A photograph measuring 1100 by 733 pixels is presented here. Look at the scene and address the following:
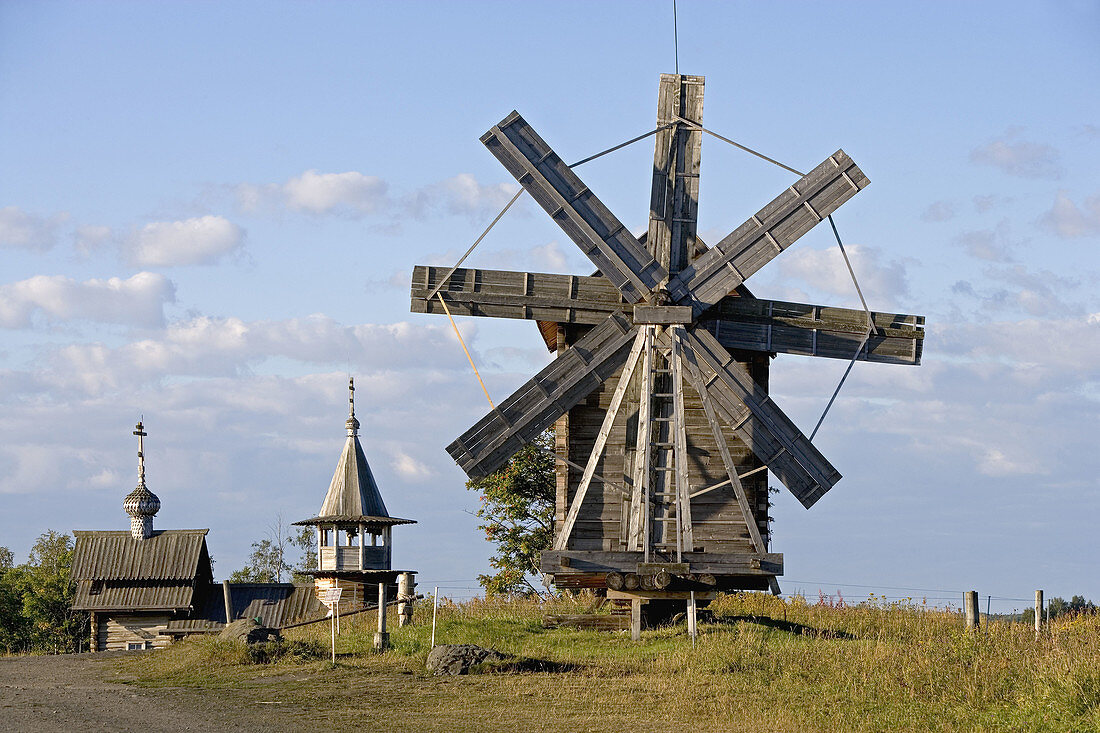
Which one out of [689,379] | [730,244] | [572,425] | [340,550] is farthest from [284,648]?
[340,550]

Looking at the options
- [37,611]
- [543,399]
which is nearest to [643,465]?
[543,399]

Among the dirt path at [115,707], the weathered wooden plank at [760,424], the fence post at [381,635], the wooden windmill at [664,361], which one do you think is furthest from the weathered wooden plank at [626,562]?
the dirt path at [115,707]

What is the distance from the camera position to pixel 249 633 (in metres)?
20.8

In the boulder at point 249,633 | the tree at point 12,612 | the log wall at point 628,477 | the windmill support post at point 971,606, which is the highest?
the log wall at point 628,477

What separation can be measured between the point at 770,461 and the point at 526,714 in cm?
880

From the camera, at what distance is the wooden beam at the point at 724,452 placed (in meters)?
21.1

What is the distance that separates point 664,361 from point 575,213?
3004mm

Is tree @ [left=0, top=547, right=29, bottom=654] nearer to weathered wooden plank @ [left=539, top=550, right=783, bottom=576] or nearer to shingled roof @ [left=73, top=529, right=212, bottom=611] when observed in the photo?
shingled roof @ [left=73, top=529, right=212, bottom=611]

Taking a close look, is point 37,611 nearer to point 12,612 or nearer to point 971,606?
point 12,612

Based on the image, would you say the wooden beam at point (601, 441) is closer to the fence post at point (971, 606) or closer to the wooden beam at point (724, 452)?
the wooden beam at point (724, 452)

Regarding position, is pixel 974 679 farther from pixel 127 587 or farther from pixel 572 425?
pixel 127 587

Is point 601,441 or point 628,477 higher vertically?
point 601,441

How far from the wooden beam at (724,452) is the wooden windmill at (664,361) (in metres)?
0.03

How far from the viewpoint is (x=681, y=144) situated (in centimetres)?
2261
